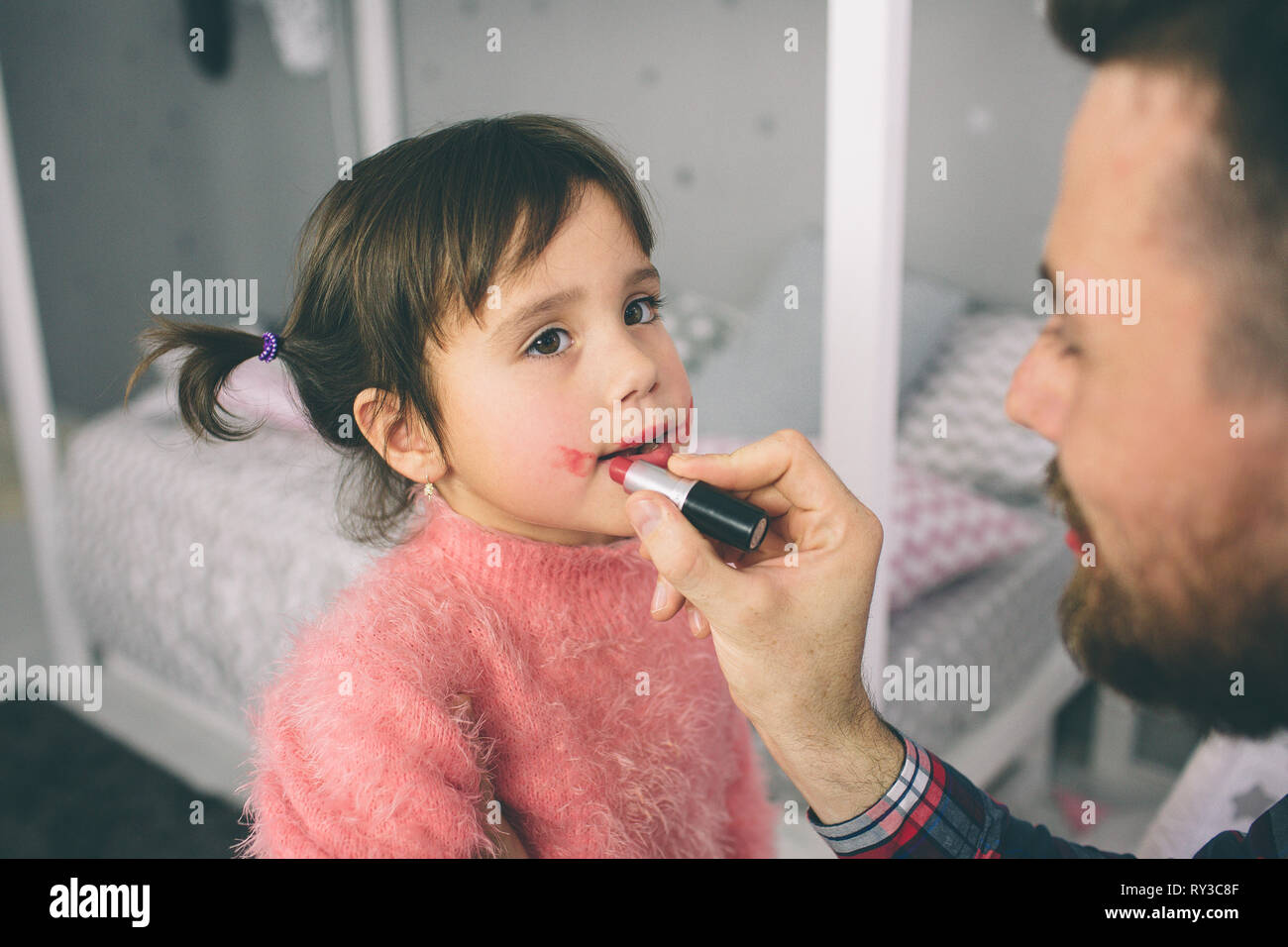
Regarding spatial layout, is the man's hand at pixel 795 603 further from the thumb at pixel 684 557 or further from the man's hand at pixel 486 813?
the man's hand at pixel 486 813

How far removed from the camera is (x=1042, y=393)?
23.3 inches

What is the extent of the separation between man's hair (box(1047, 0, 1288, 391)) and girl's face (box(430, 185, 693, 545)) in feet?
0.98

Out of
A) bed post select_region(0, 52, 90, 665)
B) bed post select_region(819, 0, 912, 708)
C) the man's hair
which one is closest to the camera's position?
the man's hair

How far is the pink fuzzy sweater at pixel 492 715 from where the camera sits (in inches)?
21.3

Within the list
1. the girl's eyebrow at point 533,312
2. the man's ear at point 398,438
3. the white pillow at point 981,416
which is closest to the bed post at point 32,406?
the man's ear at point 398,438

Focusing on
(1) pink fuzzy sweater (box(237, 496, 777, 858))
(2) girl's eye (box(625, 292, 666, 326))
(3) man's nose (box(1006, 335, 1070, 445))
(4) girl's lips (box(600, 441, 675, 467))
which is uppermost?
(2) girl's eye (box(625, 292, 666, 326))

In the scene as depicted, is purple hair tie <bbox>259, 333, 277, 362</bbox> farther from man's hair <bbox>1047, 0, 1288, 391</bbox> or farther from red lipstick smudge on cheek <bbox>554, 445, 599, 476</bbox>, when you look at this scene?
man's hair <bbox>1047, 0, 1288, 391</bbox>

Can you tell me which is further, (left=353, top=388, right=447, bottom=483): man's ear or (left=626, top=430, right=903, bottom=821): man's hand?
(left=353, top=388, right=447, bottom=483): man's ear

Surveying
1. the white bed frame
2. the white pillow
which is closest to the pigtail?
the white bed frame

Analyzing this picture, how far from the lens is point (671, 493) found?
54 centimetres

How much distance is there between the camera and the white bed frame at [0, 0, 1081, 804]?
2.50 feet
